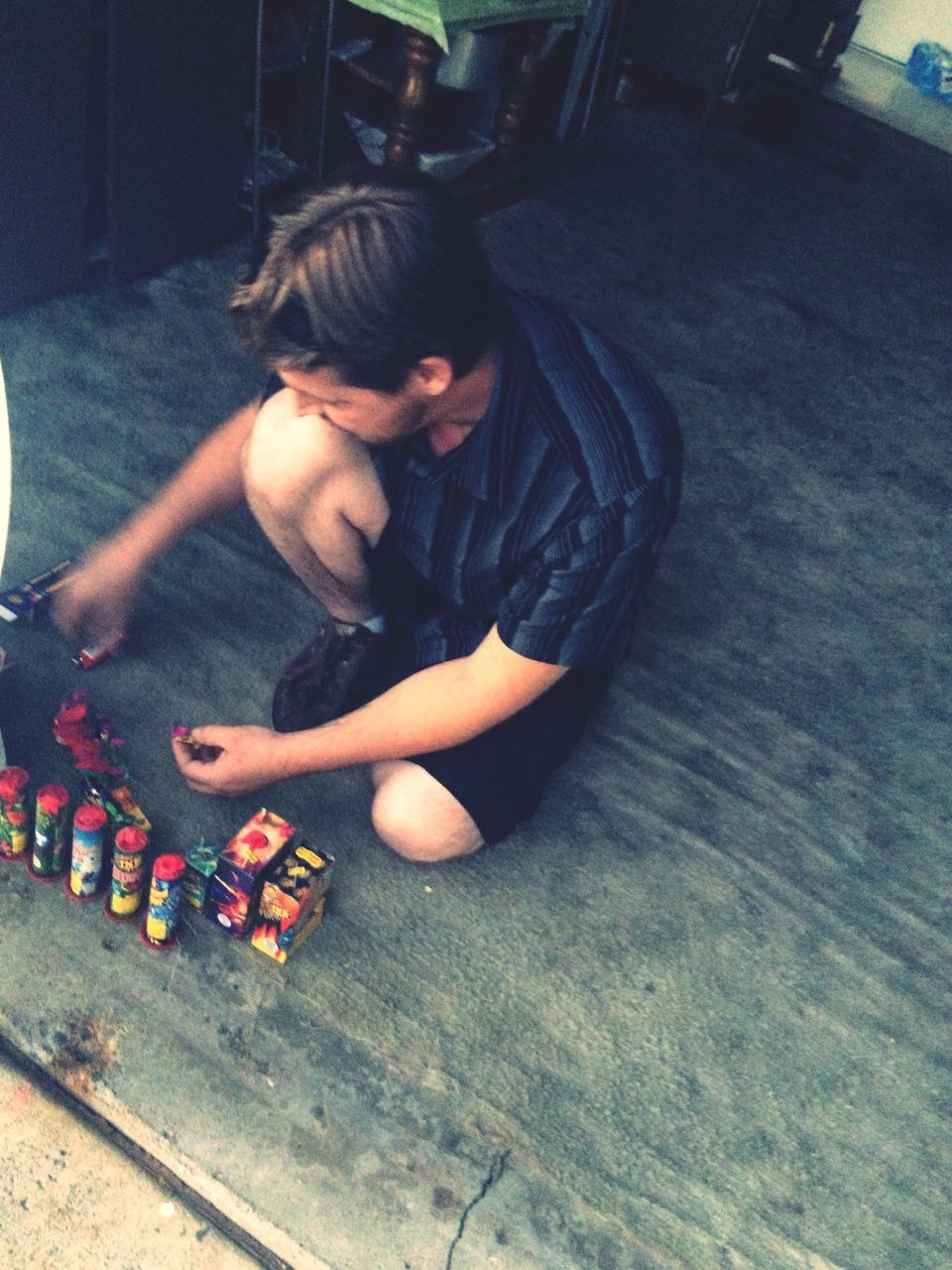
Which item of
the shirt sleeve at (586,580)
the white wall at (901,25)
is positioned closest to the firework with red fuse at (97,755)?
the shirt sleeve at (586,580)

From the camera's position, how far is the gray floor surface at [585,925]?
1.45m

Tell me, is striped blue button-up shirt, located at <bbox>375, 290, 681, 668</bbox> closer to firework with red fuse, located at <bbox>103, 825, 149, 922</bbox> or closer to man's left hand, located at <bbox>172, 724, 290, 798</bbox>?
man's left hand, located at <bbox>172, 724, 290, 798</bbox>

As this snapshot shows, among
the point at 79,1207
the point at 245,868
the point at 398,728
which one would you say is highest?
the point at 398,728

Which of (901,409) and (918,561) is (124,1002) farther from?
(901,409)

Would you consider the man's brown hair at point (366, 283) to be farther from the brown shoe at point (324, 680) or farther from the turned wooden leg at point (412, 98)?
the turned wooden leg at point (412, 98)

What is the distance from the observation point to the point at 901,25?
5191 mm

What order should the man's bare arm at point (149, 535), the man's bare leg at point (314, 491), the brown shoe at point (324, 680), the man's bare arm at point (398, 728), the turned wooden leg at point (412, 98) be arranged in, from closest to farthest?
the man's bare arm at point (398, 728), the man's bare leg at point (314, 491), the man's bare arm at point (149, 535), the brown shoe at point (324, 680), the turned wooden leg at point (412, 98)

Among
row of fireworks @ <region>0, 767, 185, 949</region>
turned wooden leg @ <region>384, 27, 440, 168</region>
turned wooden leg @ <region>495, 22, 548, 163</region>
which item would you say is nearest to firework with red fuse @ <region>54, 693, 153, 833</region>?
row of fireworks @ <region>0, 767, 185, 949</region>

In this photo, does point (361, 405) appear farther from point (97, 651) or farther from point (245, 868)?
point (97, 651)

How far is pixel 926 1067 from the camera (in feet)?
5.58

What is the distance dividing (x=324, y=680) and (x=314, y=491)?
0.35 meters

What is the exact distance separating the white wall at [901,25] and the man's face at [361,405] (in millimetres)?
4926

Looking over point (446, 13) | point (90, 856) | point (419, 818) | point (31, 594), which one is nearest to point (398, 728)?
point (419, 818)

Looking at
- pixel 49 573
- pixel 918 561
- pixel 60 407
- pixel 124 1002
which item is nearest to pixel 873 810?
pixel 918 561
